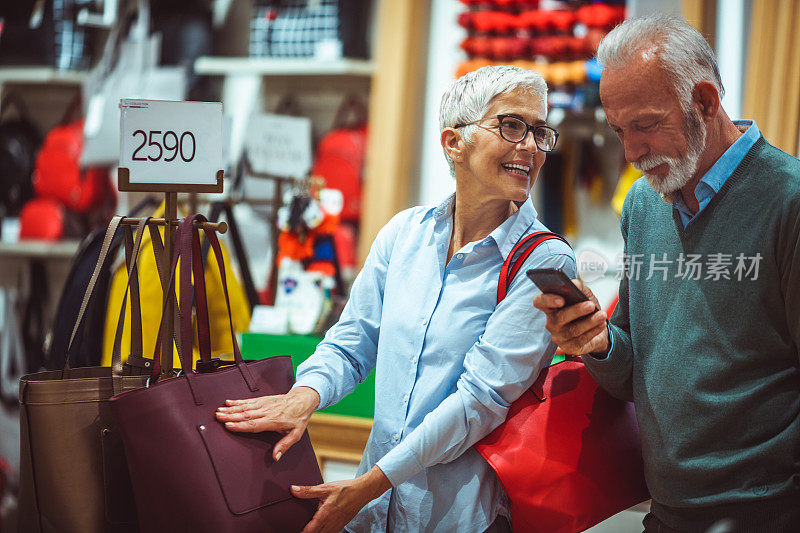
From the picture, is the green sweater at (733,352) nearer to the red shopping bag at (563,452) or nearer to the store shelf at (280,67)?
the red shopping bag at (563,452)

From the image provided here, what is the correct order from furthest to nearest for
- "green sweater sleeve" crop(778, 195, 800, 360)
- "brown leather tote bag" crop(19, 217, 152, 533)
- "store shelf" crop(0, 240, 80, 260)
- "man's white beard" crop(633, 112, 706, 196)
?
"store shelf" crop(0, 240, 80, 260)
"brown leather tote bag" crop(19, 217, 152, 533)
"man's white beard" crop(633, 112, 706, 196)
"green sweater sleeve" crop(778, 195, 800, 360)

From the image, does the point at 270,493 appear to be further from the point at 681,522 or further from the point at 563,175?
the point at 563,175

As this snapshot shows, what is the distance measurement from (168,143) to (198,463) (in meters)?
0.67

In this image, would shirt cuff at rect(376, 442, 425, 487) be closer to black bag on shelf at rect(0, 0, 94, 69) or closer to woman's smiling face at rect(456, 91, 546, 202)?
woman's smiling face at rect(456, 91, 546, 202)

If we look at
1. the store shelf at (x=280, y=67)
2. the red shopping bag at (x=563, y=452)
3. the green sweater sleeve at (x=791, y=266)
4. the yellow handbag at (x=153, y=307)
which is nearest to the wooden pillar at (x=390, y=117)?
the store shelf at (x=280, y=67)

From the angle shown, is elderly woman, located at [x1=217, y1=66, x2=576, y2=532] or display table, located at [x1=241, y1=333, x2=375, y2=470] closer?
elderly woman, located at [x1=217, y1=66, x2=576, y2=532]

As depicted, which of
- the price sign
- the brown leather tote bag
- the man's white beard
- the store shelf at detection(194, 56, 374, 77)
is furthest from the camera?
the store shelf at detection(194, 56, 374, 77)

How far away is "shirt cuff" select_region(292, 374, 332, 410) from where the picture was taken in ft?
5.04

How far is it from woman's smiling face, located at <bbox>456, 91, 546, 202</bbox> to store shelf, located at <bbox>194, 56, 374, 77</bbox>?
217 centimetres

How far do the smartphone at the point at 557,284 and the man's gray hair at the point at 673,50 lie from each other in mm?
371

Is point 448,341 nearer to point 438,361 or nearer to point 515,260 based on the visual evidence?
point 438,361

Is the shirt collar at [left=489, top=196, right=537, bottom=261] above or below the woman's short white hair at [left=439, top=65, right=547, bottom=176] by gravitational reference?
below

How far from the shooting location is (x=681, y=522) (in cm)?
135

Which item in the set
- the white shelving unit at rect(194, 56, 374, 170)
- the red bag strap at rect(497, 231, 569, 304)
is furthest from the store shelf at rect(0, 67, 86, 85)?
the red bag strap at rect(497, 231, 569, 304)
